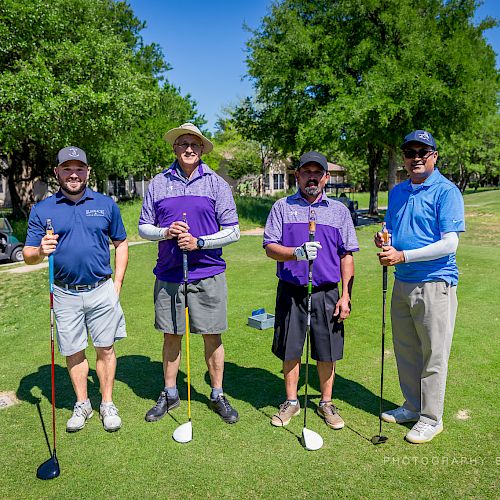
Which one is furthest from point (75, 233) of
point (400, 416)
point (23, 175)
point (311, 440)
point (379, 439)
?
point (23, 175)

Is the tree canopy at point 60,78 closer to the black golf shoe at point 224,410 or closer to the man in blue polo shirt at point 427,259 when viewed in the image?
the black golf shoe at point 224,410

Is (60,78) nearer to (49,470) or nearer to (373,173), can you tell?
(49,470)

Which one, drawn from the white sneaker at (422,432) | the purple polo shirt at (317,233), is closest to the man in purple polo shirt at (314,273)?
the purple polo shirt at (317,233)

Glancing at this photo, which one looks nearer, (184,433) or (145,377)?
(184,433)

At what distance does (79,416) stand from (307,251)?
2.29m

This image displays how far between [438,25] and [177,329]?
2271cm

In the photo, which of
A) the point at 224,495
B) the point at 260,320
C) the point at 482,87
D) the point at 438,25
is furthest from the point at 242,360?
the point at 438,25

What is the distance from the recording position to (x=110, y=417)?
3.99 meters

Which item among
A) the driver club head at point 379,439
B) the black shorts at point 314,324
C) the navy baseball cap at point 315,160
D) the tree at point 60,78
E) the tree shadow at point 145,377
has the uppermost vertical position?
the tree at point 60,78

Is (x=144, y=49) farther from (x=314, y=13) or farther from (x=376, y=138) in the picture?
(x=376, y=138)

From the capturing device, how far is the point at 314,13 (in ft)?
74.3

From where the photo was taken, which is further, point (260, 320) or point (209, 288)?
point (260, 320)

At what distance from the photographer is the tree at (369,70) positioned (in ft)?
63.5

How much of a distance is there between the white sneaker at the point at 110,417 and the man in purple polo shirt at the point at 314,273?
1261 mm
